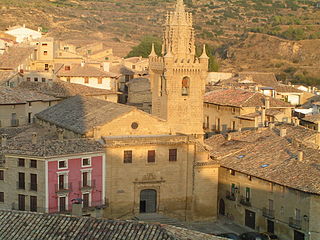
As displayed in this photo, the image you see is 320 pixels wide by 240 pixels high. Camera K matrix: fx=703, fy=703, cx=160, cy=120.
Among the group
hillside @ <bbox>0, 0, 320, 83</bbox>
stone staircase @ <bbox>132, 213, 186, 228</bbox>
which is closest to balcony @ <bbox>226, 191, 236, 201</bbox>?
stone staircase @ <bbox>132, 213, 186, 228</bbox>

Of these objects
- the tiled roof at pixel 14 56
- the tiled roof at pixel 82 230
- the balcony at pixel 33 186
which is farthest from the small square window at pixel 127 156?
the tiled roof at pixel 14 56

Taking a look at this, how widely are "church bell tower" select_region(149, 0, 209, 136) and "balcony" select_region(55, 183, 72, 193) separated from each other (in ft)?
35.5

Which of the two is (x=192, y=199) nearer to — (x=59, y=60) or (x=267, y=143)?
(x=267, y=143)

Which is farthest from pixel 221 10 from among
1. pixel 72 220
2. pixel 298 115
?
pixel 72 220

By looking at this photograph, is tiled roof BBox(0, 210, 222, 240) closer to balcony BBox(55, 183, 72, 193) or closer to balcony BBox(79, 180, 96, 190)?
balcony BBox(55, 183, 72, 193)

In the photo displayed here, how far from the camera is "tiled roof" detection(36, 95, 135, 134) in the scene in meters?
44.0

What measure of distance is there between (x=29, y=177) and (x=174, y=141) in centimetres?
922

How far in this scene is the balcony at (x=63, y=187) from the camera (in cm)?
4003

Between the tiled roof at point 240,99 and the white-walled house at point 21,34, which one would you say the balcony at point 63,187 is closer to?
the tiled roof at point 240,99

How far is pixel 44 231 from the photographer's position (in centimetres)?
2525

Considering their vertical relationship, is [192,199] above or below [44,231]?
below

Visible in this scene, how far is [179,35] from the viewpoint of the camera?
49719mm

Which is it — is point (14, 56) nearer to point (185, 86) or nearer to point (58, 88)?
point (58, 88)

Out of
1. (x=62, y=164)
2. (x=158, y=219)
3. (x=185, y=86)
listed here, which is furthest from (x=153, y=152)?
(x=185, y=86)
